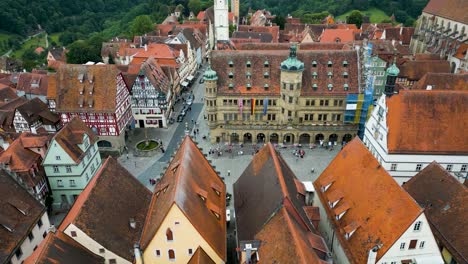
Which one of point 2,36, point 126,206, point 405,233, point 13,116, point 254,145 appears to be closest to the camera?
point 405,233

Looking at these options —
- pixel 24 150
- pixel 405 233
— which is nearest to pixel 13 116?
pixel 24 150

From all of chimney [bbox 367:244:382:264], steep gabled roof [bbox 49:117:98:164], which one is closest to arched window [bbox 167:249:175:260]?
chimney [bbox 367:244:382:264]

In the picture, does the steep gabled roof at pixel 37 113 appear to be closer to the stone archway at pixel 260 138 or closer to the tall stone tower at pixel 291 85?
the stone archway at pixel 260 138

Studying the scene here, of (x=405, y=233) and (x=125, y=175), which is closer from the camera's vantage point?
(x=405, y=233)

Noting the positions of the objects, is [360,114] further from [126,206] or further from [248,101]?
[126,206]

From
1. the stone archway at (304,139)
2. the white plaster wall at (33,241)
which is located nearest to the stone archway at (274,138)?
the stone archway at (304,139)

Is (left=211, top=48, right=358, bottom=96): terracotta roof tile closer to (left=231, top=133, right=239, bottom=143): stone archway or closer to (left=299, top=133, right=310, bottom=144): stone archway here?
(left=231, top=133, right=239, bottom=143): stone archway
